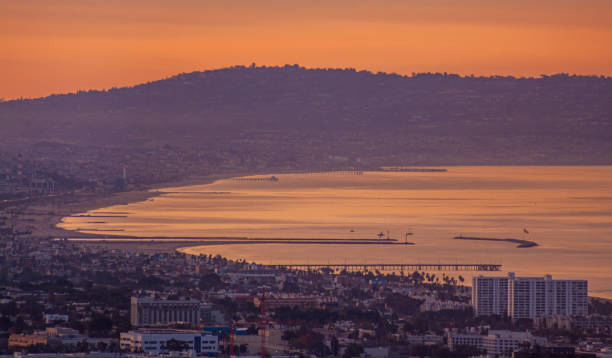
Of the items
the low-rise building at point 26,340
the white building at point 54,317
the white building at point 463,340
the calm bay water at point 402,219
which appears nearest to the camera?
the low-rise building at point 26,340

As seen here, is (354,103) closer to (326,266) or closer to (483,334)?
(326,266)

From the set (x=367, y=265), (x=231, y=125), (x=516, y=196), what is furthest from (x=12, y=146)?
(x=367, y=265)

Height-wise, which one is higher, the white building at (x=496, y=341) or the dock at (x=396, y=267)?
the dock at (x=396, y=267)

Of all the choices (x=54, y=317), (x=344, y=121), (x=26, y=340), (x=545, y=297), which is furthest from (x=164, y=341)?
(x=344, y=121)

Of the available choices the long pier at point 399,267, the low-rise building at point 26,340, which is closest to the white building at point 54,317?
the low-rise building at point 26,340

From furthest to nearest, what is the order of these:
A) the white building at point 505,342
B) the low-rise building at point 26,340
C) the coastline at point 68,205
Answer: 1. the coastline at point 68,205
2. the white building at point 505,342
3. the low-rise building at point 26,340

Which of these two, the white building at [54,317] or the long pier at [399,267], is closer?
the white building at [54,317]

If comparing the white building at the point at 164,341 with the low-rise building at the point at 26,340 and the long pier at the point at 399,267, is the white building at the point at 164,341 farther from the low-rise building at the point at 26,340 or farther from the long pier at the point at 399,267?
the long pier at the point at 399,267
